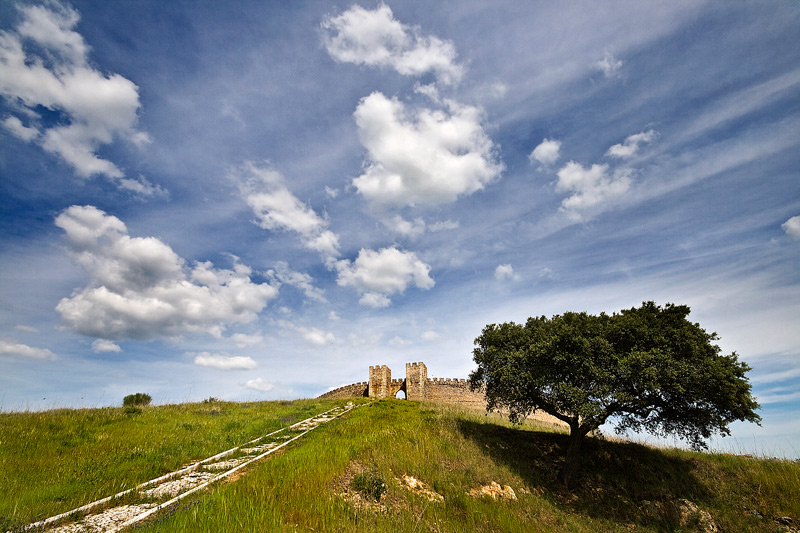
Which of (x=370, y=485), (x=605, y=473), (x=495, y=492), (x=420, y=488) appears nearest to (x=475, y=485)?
(x=495, y=492)

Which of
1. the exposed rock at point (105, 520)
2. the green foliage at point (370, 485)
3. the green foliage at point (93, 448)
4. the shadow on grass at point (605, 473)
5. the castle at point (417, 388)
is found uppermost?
the castle at point (417, 388)

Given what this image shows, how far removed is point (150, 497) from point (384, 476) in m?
6.42

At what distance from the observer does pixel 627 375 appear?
16.2 metres

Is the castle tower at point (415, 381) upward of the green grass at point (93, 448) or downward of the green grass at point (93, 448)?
upward

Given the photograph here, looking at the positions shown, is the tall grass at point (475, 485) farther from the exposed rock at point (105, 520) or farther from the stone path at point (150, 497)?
the exposed rock at point (105, 520)

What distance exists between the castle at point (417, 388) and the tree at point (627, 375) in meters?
23.1

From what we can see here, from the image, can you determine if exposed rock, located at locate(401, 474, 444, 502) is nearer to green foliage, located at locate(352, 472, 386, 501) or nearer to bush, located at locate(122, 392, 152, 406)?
green foliage, located at locate(352, 472, 386, 501)

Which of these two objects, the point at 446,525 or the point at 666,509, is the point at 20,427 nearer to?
the point at 446,525

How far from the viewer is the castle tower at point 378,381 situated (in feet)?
138

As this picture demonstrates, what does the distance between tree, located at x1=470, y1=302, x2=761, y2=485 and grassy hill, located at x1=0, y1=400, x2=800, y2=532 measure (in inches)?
101

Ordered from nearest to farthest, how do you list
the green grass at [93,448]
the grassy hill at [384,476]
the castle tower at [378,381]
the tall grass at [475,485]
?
the tall grass at [475,485], the grassy hill at [384,476], the green grass at [93,448], the castle tower at [378,381]

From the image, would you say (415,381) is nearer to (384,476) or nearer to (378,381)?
(378,381)

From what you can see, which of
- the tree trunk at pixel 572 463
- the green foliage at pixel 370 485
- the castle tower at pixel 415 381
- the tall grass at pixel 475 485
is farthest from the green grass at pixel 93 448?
the castle tower at pixel 415 381

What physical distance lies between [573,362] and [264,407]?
804 inches
